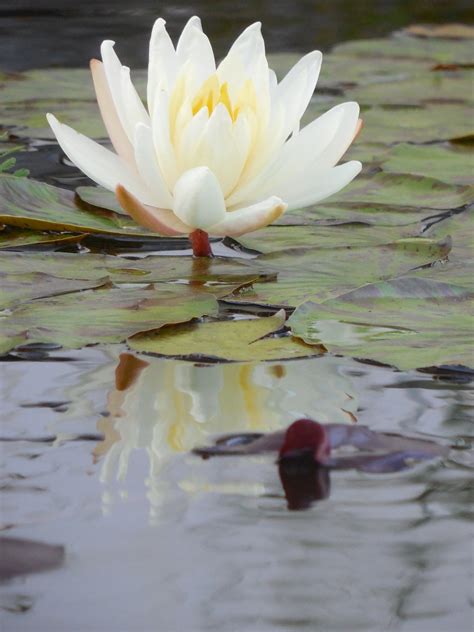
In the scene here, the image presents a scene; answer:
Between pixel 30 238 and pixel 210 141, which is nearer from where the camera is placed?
pixel 210 141

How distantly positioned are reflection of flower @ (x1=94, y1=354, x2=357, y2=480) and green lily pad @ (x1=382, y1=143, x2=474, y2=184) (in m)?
0.83

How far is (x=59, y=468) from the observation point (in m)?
0.91

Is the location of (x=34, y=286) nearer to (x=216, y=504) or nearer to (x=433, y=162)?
(x=216, y=504)

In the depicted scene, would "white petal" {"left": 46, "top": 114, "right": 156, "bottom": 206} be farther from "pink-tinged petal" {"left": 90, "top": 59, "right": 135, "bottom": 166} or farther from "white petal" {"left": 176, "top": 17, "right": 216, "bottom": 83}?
"white petal" {"left": 176, "top": 17, "right": 216, "bottom": 83}

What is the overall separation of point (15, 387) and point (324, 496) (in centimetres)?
36

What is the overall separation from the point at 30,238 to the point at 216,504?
0.78 metres

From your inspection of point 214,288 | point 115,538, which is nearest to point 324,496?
point 115,538

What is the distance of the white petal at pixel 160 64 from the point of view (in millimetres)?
1380

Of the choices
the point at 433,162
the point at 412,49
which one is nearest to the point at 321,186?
the point at 433,162

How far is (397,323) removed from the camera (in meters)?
1.23

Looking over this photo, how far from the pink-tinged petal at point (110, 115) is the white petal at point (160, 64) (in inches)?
2.6

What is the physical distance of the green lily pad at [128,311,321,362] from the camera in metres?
1.14

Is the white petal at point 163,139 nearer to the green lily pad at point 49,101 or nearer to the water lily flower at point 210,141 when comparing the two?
the water lily flower at point 210,141

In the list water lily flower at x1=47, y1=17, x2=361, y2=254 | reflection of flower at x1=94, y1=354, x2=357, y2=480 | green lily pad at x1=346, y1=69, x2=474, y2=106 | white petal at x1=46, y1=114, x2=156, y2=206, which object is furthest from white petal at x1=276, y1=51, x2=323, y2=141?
green lily pad at x1=346, y1=69, x2=474, y2=106
